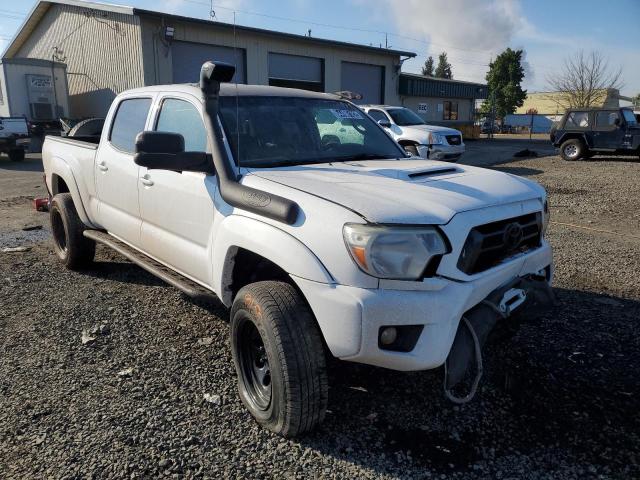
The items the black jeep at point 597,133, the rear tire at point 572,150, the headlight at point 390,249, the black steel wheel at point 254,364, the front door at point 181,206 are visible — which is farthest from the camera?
the rear tire at point 572,150

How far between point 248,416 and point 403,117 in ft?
45.2

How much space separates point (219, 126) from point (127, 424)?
1830mm

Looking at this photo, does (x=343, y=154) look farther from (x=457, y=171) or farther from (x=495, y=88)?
(x=495, y=88)

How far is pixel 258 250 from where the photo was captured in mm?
2727

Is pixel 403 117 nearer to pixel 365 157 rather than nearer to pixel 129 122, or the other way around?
pixel 129 122

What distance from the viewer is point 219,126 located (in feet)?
10.9

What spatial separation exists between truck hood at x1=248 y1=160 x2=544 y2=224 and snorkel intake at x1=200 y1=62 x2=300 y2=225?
0.10 meters

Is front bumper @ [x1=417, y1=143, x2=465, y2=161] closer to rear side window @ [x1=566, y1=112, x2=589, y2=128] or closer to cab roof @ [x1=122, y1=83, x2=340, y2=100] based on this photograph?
rear side window @ [x1=566, y1=112, x2=589, y2=128]

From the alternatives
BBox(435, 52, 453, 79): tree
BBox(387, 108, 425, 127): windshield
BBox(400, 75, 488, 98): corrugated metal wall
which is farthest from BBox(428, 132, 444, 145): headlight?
BBox(435, 52, 453, 79): tree

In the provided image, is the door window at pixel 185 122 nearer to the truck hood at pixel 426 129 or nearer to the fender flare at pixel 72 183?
the fender flare at pixel 72 183

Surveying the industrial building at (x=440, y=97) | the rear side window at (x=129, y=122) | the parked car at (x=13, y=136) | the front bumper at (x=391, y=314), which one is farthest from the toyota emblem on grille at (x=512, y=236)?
the industrial building at (x=440, y=97)

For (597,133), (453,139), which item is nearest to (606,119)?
(597,133)

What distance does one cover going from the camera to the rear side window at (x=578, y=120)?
18.0m

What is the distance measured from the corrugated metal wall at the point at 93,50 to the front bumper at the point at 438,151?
11.2 m
